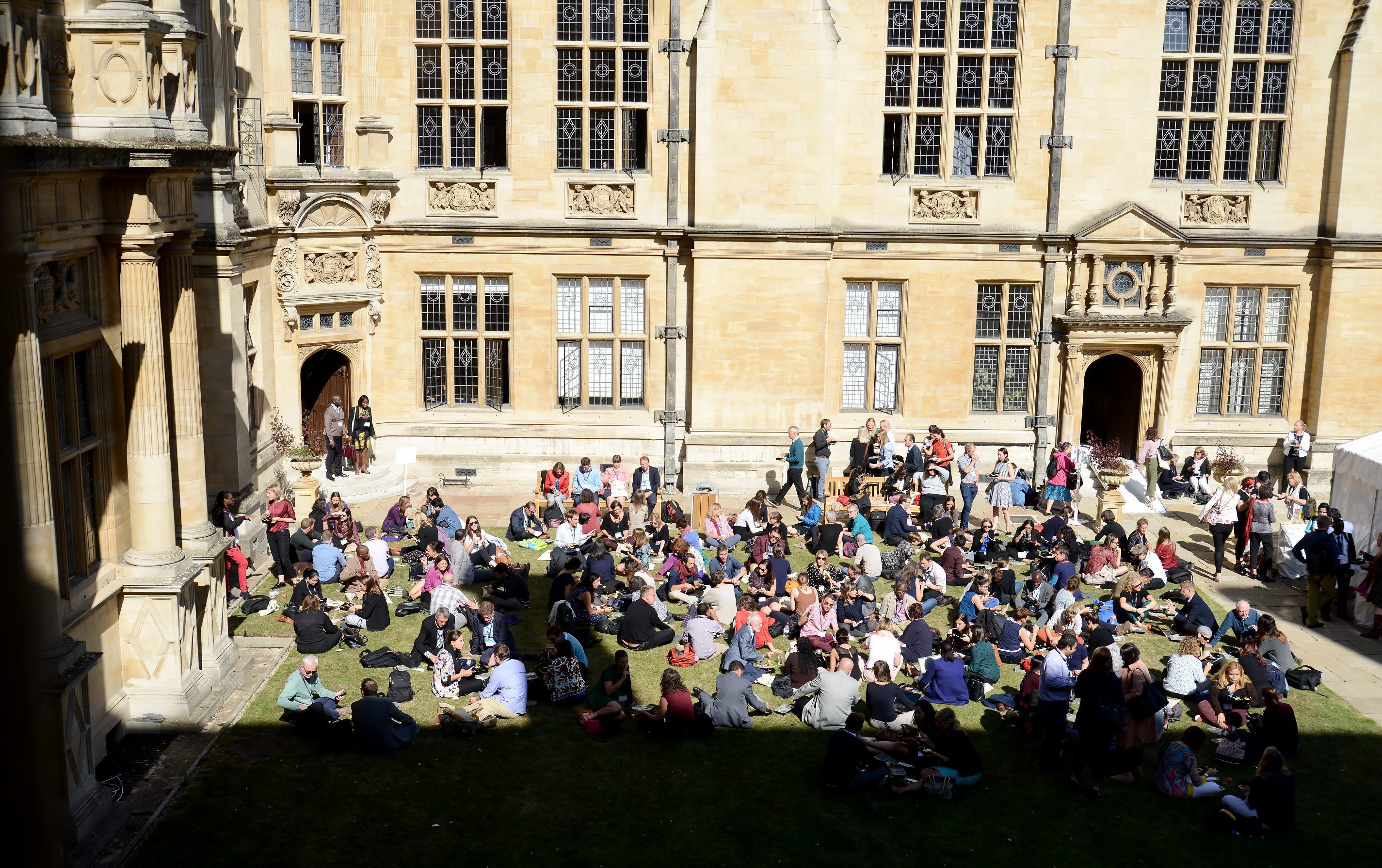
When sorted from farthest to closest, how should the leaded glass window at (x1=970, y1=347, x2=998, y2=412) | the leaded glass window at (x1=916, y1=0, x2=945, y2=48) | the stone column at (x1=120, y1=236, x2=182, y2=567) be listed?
the leaded glass window at (x1=970, y1=347, x2=998, y2=412), the leaded glass window at (x1=916, y1=0, x2=945, y2=48), the stone column at (x1=120, y1=236, x2=182, y2=567)

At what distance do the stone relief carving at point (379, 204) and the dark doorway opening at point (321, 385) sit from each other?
286 cm

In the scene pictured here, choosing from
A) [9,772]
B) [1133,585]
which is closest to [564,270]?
[1133,585]

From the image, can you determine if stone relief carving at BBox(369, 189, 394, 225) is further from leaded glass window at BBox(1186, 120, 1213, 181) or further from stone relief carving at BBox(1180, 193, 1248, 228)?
leaded glass window at BBox(1186, 120, 1213, 181)

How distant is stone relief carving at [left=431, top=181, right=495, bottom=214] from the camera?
26391 millimetres

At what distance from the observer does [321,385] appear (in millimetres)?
26750

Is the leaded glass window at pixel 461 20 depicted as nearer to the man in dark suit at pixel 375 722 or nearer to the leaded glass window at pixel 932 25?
the leaded glass window at pixel 932 25

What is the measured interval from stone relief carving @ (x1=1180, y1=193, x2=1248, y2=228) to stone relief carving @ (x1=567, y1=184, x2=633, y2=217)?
11225 mm

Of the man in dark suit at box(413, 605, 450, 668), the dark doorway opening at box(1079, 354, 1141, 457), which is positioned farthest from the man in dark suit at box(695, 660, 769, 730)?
the dark doorway opening at box(1079, 354, 1141, 457)

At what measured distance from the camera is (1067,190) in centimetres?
2650

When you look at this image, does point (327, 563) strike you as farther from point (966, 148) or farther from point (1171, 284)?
point (1171, 284)

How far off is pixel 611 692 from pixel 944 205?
14466 millimetres

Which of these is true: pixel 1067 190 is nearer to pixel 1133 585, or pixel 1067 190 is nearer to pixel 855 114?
pixel 855 114

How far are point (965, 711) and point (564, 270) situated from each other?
13.9 meters

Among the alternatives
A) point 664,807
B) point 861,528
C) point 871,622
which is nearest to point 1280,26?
point 861,528
